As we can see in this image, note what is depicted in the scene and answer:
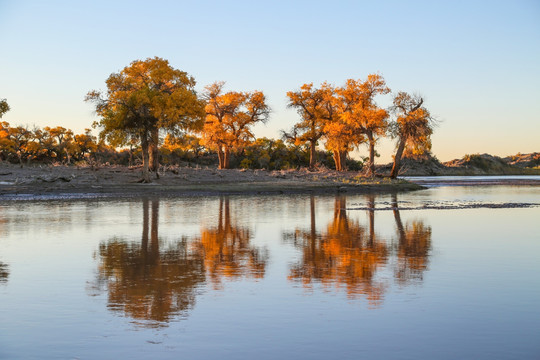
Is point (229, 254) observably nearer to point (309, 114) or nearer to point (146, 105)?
point (146, 105)

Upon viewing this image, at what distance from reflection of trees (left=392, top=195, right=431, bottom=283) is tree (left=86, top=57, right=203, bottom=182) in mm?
25600

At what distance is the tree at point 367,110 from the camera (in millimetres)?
54594

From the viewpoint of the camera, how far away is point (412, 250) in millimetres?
13602

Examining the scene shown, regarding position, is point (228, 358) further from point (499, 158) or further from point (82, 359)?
point (499, 158)

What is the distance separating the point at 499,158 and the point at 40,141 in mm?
82406

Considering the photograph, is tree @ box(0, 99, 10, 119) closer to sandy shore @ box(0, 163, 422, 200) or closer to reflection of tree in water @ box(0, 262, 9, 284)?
sandy shore @ box(0, 163, 422, 200)

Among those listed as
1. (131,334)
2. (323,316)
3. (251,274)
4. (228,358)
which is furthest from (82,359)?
(251,274)

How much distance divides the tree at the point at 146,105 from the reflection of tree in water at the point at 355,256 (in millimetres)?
25438

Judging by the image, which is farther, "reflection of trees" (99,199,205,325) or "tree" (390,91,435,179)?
"tree" (390,91,435,179)

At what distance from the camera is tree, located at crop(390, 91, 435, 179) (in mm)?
52969

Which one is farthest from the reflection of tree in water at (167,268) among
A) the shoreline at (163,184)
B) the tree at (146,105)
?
the tree at (146,105)

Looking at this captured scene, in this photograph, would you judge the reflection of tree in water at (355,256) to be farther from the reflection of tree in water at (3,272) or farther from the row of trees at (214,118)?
the row of trees at (214,118)

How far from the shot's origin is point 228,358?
6281 mm

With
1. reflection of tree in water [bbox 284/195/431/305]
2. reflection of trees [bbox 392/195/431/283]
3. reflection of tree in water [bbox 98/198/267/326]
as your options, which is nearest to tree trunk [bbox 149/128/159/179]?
reflection of tree in water [bbox 284/195/431/305]
